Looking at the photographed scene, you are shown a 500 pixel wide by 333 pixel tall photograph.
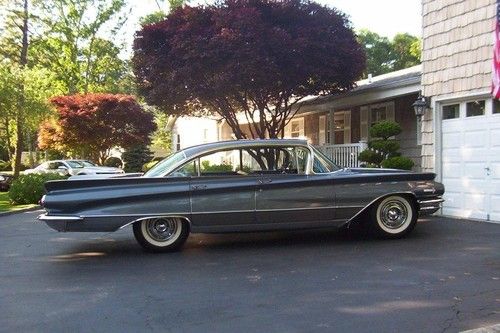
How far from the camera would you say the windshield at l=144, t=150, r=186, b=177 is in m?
8.08

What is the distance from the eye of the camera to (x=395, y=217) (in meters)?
8.79

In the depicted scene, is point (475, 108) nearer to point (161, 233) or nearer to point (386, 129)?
point (386, 129)

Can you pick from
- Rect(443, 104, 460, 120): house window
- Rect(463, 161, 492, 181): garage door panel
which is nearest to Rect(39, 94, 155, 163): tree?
Rect(443, 104, 460, 120): house window

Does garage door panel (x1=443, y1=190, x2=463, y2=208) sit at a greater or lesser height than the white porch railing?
lesser

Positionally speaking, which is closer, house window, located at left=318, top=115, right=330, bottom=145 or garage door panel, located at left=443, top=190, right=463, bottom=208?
garage door panel, located at left=443, top=190, right=463, bottom=208

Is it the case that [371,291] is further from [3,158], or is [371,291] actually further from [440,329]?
[3,158]

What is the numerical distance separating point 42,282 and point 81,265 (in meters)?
0.97

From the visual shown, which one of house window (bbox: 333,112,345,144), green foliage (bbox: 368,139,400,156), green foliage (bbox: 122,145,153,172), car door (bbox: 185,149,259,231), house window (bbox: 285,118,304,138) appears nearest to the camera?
car door (bbox: 185,149,259,231)

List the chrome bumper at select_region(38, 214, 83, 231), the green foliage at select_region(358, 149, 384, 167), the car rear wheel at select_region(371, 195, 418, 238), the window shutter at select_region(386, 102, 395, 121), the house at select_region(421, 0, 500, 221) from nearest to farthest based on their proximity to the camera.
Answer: the chrome bumper at select_region(38, 214, 83, 231)
the car rear wheel at select_region(371, 195, 418, 238)
the house at select_region(421, 0, 500, 221)
the green foliage at select_region(358, 149, 384, 167)
the window shutter at select_region(386, 102, 395, 121)

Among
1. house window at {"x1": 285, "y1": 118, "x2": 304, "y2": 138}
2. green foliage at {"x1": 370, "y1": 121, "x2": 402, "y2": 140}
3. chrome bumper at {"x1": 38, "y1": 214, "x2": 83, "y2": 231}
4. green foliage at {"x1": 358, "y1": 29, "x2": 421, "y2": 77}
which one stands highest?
green foliage at {"x1": 358, "y1": 29, "x2": 421, "y2": 77}

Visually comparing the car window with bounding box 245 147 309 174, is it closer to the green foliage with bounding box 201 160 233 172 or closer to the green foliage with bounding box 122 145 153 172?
the green foliage with bounding box 201 160 233 172

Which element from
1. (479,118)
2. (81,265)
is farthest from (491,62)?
(81,265)

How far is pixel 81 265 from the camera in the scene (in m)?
7.40

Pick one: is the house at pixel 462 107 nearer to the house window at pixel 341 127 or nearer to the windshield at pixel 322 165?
the windshield at pixel 322 165
